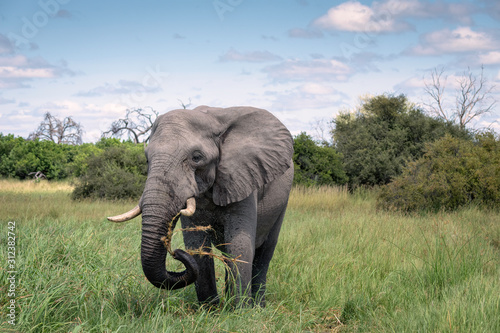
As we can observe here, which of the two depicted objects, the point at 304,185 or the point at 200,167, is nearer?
the point at 200,167

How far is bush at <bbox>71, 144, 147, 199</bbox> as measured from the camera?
15789 millimetres

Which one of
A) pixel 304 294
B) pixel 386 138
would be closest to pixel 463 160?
pixel 386 138

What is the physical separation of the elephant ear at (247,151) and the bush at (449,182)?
9.20 metres

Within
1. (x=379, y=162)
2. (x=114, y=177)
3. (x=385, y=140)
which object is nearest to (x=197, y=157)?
(x=114, y=177)

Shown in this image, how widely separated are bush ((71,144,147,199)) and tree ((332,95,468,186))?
8753mm

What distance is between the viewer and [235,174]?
4.18m

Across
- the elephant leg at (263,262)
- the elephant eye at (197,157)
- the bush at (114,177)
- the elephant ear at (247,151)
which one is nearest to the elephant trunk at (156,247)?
the elephant eye at (197,157)

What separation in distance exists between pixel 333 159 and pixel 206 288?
14.9m

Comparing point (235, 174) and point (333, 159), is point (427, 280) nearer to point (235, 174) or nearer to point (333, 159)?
point (235, 174)

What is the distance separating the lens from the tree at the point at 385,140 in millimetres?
19625

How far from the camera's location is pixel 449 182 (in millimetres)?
13172

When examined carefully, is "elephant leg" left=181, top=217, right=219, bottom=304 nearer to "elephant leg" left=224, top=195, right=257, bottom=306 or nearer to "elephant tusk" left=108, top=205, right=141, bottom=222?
"elephant leg" left=224, top=195, right=257, bottom=306

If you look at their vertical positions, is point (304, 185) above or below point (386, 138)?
below

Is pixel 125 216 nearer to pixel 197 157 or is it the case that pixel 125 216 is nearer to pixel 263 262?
pixel 197 157
